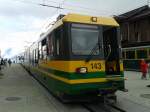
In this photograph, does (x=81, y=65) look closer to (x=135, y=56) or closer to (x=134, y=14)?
(x=135, y=56)

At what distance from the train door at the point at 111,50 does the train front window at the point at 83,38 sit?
71 cm

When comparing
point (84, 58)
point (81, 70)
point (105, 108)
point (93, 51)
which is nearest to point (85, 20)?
point (93, 51)

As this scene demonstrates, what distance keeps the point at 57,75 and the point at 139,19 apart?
32.1 m

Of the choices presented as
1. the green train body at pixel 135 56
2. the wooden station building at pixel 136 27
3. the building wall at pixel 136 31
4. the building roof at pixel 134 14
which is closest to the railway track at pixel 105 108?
the green train body at pixel 135 56

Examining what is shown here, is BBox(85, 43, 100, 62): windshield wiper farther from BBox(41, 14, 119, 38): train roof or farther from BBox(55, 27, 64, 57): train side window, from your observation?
BBox(55, 27, 64, 57): train side window

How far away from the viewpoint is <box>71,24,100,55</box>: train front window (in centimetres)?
1048

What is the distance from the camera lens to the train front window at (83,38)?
10477 mm

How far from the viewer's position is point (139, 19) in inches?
1651

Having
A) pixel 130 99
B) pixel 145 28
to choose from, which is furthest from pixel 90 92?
pixel 145 28

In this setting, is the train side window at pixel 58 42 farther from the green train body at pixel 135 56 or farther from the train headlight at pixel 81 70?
the green train body at pixel 135 56

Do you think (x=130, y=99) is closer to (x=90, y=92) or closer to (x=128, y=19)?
(x=90, y=92)

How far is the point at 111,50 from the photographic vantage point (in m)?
11.7

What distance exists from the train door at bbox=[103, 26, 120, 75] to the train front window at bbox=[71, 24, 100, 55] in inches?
28.0

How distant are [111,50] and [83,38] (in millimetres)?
1555
